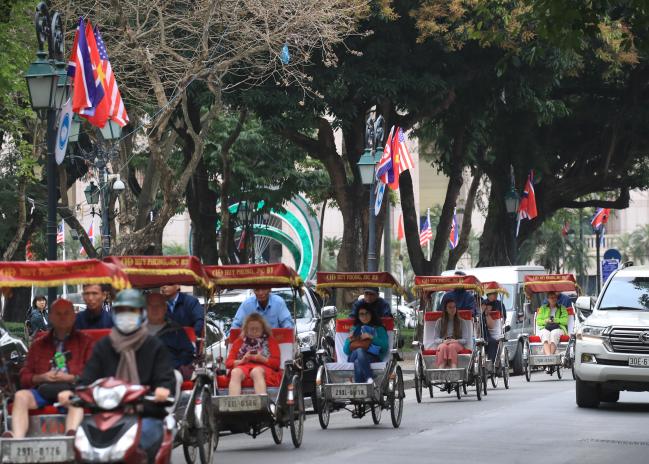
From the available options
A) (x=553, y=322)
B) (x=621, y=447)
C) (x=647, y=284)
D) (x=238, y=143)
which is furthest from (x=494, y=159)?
(x=621, y=447)

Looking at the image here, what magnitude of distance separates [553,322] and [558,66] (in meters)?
8.64

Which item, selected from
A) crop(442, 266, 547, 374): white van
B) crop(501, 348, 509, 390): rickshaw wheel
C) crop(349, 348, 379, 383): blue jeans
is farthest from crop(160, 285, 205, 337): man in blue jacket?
crop(442, 266, 547, 374): white van

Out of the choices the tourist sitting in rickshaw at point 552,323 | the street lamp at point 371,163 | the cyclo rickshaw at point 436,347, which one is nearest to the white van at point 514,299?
the tourist sitting in rickshaw at point 552,323

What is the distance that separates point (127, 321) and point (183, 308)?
4.56 m

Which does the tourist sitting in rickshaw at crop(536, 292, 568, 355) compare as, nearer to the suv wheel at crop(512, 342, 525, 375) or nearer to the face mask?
the suv wheel at crop(512, 342, 525, 375)

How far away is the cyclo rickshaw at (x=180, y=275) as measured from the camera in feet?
43.7

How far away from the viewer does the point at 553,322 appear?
30.9 meters

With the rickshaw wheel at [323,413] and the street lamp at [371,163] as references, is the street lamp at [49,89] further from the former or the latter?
the street lamp at [371,163]

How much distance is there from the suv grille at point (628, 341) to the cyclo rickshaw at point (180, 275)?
7132 mm

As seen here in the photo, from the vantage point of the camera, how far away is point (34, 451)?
10.7 meters

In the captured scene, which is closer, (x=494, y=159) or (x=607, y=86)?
(x=607, y=86)

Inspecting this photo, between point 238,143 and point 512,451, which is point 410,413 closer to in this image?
point 512,451

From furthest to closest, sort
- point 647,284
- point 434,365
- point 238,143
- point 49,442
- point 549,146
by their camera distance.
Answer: point 238,143
point 549,146
point 434,365
point 647,284
point 49,442

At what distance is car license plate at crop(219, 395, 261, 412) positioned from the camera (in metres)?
15.3
